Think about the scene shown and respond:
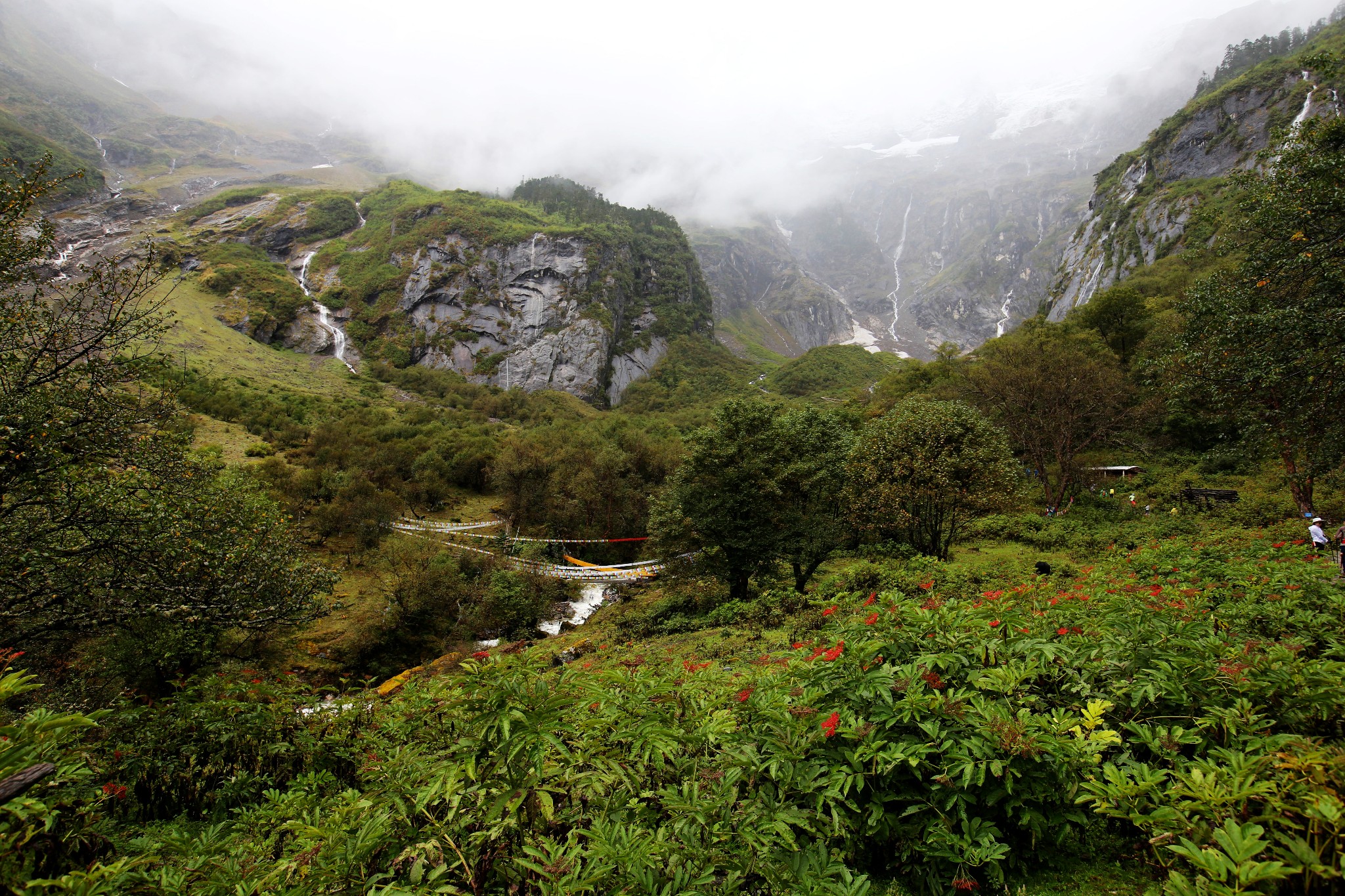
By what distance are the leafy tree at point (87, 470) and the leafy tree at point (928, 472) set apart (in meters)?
17.6

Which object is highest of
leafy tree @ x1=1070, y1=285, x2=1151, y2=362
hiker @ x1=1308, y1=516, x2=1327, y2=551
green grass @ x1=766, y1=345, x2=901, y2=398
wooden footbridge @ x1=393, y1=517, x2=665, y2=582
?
green grass @ x1=766, y1=345, x2=901, y2=398

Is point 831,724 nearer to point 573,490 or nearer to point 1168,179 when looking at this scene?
point 573,490

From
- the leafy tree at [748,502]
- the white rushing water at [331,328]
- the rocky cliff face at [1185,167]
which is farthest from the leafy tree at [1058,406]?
the white rushing water at [331,328]

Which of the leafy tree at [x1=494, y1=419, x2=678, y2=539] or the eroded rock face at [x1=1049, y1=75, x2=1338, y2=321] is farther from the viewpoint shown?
the eroded rock face at [x1=1049, y1=75, x2=1338, y2=321]

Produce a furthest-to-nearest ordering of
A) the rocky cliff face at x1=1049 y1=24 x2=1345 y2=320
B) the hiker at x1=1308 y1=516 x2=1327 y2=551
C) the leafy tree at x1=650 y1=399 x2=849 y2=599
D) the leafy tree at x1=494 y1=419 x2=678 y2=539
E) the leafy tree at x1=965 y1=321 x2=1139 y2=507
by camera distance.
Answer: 1. the rocky cliff face at x1=1049 y1=24 x2=1345 y2=320
2. the leafy tree at x1=494 y1=419 x2=678 y2=539
3. the leafy tree at x1=965 y1=321 x2=1139 y2=507
4. the leafy tree at x1=650 y1=399 x2=849 y2=599
5. the hiker at x1=1308 y1=516 x2=1327 y2=551

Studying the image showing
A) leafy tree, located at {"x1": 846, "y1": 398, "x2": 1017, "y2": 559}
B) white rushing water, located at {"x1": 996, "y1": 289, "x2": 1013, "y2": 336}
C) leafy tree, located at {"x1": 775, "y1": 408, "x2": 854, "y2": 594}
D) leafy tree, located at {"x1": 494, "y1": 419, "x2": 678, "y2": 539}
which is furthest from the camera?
white rushing water, located at {"x1": 996, "y1": 289, "x2": 1013, "y2": 336}

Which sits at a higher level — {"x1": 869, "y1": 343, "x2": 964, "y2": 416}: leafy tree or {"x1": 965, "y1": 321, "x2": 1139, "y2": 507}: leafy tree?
{"x1": 869, "y1": 343, "x2": 964, "y2": 416}: leafy tree

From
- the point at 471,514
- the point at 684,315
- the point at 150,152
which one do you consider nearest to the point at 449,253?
the point at 684,315

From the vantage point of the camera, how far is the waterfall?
95500mm

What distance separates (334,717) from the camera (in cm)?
688

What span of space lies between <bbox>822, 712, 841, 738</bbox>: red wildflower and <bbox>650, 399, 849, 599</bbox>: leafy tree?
1518 cm

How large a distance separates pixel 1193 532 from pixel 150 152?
963ft

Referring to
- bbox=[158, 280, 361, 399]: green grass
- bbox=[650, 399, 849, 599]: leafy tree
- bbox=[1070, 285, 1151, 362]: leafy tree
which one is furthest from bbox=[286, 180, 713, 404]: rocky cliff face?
bbox=[650, 399, 849, 599]: leafy tree

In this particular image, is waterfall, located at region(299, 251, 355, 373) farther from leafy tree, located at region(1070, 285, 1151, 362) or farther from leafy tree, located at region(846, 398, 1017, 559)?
leafy tree, located at region(1070, 285, 1151, 362)
